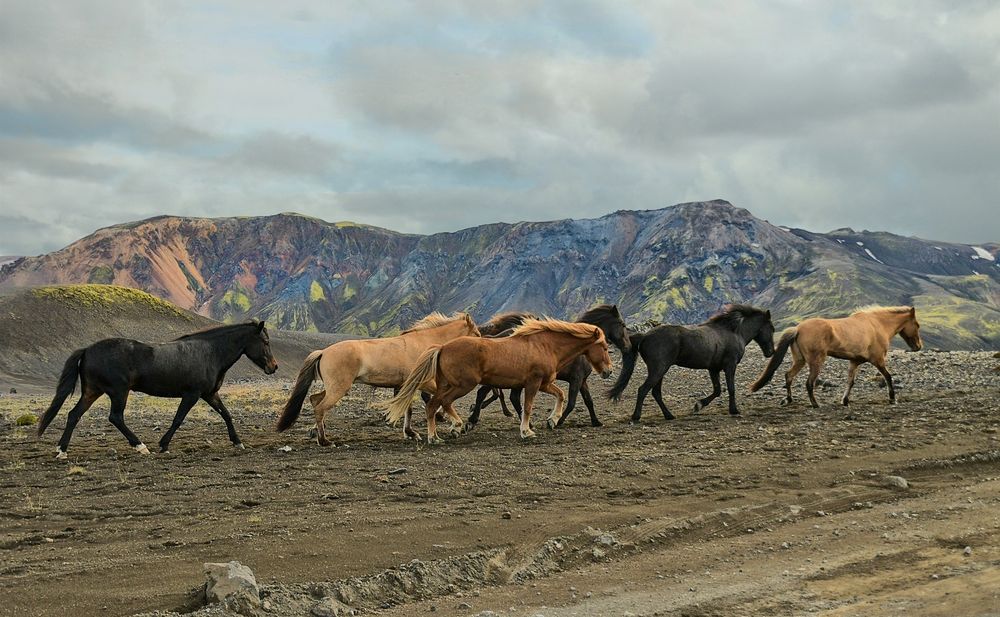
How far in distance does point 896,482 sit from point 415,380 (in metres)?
8.35

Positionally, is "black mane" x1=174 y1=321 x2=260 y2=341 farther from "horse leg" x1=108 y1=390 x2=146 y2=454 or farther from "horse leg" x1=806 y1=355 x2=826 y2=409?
"horse leg" x1=806 y1=355 x2=826 y2=409

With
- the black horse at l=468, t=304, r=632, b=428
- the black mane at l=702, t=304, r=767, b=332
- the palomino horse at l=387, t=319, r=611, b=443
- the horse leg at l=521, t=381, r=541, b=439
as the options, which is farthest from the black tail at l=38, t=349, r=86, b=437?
the black mane at l=702, t=304, r=767, b=332

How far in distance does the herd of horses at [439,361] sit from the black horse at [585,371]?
1.1 inches

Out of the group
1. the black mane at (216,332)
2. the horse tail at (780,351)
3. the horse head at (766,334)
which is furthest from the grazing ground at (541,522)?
the horse head at (766,334)

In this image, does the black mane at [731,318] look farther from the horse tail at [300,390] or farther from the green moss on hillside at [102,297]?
the green moss on hillside at [102,297]

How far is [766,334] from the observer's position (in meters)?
20.4

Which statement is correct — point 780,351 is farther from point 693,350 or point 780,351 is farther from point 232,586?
point 232,586

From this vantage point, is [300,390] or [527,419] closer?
[527,419]

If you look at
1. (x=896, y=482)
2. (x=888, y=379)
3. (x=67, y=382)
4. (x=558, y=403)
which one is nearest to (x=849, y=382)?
(x=888, y=379)

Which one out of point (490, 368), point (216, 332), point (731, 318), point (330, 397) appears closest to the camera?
point (490, 368)

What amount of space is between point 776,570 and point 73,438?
52.5 ft

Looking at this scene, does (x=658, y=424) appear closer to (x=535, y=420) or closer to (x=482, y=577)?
(x=535, y=420)

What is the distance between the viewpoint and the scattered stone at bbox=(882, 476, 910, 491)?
10.8 m

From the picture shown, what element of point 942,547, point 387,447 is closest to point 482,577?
point 942,547
